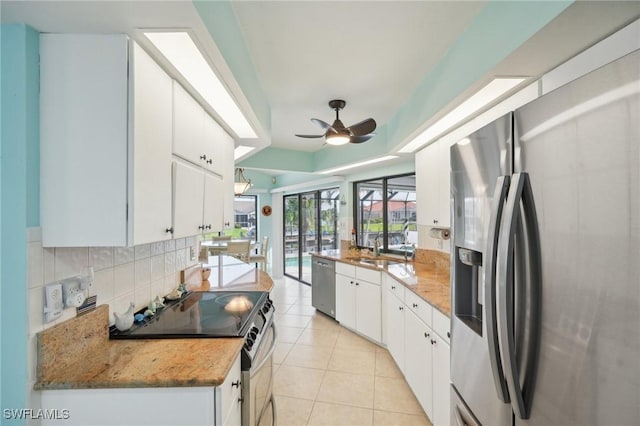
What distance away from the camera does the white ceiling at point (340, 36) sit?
3.19 ft

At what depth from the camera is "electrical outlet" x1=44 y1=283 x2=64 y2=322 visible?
1.05 m

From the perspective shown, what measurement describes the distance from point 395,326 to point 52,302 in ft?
8.42

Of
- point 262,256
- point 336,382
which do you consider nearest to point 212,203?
point 336,382

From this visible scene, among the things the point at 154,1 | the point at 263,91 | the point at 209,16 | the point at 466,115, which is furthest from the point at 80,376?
the point at 466,115

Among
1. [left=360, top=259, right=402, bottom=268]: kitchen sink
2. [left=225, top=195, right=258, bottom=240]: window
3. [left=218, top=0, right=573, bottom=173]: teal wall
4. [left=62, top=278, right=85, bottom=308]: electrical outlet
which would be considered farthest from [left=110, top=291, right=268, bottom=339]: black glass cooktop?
[left=225, top=195, right=258, bottom=240]: window

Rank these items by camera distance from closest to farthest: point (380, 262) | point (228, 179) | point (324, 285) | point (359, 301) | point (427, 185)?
point (228, 179), point (427, 185), point (359, 301), point (380, 262), point (324, 285)

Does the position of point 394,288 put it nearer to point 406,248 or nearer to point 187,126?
point 406,248

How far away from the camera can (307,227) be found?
20.4 ft

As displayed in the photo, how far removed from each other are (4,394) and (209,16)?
1616mm

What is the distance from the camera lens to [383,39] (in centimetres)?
177

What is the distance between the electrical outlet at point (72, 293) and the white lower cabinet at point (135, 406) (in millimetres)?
316

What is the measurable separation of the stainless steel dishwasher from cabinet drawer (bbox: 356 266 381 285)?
1.85 feet

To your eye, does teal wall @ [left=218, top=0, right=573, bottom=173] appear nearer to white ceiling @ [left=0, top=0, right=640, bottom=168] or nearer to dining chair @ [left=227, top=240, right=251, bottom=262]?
white ceiling @ [left=0, top=0, right=640, bottom=168]

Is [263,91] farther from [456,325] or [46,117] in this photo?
[456,325]
